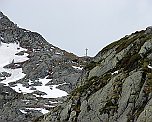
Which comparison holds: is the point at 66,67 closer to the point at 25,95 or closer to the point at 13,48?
the point at 25,95

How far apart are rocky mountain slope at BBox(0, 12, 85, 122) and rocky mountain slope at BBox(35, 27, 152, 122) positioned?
4880 cm

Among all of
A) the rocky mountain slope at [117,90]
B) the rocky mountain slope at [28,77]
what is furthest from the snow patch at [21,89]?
the rocky mountain slope at [117,90]

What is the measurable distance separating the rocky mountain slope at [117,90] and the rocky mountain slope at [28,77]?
48.8m

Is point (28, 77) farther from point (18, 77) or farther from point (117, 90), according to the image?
point (117, 90)

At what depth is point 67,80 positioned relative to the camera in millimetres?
127000

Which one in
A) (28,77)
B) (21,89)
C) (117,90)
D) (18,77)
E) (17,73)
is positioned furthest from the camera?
(17,73)

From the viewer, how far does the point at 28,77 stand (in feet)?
429

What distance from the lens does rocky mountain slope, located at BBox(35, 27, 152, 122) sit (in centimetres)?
3262

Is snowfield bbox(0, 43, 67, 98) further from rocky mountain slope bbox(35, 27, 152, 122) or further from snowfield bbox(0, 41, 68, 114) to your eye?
rocky mountain slope bbox(35, 27, 152, 122)

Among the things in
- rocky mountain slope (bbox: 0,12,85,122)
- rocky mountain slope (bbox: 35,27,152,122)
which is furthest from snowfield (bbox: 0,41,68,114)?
rocky mountain slope (bbox: 35,27,152,122)

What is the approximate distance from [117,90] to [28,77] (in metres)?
97.4

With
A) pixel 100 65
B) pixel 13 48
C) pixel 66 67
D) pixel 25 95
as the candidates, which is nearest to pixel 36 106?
pixel 25 95

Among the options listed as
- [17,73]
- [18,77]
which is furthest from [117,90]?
[17,73]

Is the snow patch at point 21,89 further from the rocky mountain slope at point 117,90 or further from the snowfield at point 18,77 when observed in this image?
the rocky mountain slope at point 117,90
